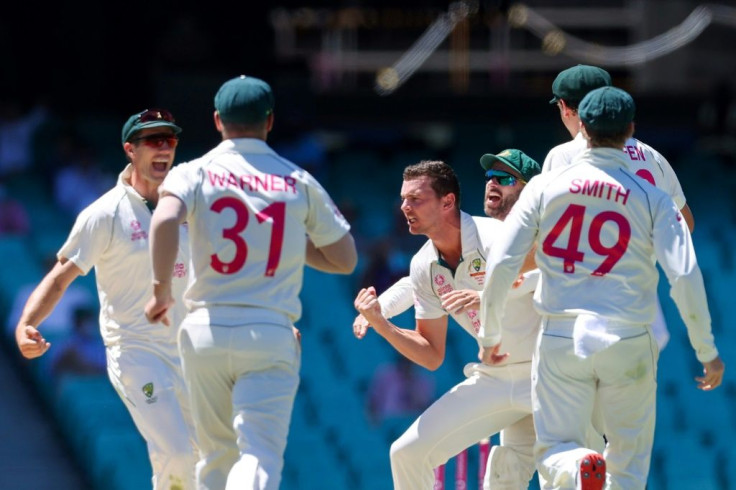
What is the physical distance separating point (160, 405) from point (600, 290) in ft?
6.12

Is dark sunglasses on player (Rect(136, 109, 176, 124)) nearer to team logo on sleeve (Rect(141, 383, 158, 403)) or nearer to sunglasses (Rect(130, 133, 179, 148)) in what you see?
sunglasses (Rect(130, 133, 179, 148))

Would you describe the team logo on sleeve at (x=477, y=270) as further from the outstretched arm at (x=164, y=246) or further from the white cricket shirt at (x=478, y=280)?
the outstretched arm at (x=164, y=246)

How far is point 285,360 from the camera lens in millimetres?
4828

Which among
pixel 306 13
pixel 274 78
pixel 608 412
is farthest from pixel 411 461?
pixel 306 13

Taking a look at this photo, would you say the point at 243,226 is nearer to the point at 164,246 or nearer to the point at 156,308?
the point at 164,246

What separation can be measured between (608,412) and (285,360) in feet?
3.89

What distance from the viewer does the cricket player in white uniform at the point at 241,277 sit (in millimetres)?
4750

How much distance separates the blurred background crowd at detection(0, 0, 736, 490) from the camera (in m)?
11.0

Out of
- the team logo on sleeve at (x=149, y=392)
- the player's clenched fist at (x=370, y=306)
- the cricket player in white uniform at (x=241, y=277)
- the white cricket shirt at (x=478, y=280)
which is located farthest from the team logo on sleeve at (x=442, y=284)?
the team logo on sleeve at (x=149, y=392)

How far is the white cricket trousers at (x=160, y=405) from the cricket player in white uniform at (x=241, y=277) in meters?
0.70

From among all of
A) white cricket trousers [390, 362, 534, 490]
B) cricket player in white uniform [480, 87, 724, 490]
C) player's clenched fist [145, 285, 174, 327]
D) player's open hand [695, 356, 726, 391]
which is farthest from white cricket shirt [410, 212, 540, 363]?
player's clenched fist [145, 285, 174, 327]

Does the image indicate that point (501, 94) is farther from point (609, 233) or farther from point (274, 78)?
point (609, 233)

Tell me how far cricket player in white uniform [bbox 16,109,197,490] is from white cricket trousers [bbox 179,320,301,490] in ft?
2.59

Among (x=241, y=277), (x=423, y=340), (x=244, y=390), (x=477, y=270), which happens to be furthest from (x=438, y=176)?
(x=244, y=390)
